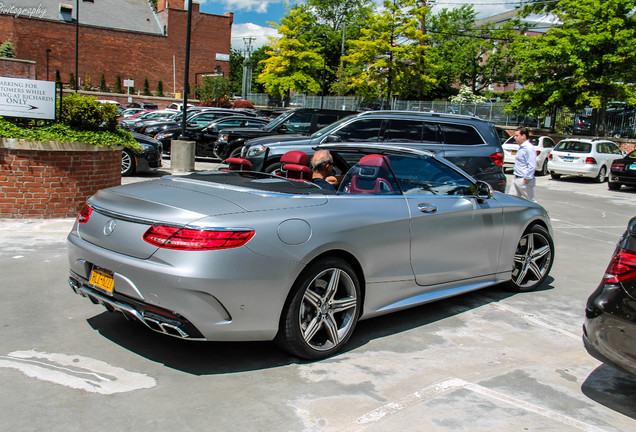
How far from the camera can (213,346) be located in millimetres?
4543

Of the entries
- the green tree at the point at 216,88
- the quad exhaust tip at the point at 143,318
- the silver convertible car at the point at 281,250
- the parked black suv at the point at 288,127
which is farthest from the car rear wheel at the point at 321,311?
the green tree at the point at 216,88

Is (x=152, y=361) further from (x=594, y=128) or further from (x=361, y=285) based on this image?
(x=594, y=128)

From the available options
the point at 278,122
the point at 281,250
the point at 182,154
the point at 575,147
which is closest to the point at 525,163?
the point at 278,122

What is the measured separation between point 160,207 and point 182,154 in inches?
466

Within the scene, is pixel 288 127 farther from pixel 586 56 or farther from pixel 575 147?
pixel 586 56

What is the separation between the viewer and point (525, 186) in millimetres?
11180

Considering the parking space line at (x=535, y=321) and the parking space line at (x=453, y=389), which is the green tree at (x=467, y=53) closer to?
the parking space line at (x=535, y=321)

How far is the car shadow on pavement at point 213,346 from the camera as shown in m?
4.19

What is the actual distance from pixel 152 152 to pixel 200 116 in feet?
28.7

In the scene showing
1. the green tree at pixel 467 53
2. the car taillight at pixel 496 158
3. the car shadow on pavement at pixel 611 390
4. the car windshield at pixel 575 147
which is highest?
the green tree at pixel 467 53

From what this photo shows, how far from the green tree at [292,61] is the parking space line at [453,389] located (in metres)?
45.3

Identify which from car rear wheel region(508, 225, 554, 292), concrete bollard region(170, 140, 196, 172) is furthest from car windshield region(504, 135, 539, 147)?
car rear wheel region(508, 225, 554, 292)

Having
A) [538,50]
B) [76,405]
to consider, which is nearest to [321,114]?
[76,405]

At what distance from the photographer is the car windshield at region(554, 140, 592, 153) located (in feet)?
75.8
